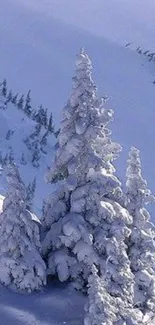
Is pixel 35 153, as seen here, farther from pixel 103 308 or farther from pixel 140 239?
pixel 103 308

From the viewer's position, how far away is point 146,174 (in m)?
95.8

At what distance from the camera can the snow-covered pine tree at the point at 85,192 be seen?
30.2 m

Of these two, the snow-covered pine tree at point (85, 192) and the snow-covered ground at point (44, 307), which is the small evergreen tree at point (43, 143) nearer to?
the snow-covered pine tree at point (85, 192)

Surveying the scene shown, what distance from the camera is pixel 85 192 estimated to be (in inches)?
1209

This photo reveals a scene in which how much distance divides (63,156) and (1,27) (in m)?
124

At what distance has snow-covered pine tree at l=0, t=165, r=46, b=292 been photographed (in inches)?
1166

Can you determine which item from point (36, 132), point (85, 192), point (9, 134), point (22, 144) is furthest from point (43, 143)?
point (85, 192)

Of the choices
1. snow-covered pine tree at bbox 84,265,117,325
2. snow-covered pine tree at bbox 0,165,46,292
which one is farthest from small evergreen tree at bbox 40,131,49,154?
snow-covered pine tree at bbox 84,265,117,325

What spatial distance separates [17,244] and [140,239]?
18.7 ft

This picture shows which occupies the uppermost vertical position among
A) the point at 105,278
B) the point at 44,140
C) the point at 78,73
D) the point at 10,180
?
the point at 44,140

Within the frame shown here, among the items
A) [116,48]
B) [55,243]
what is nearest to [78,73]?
[55,243]

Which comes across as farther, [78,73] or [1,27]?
[1,27]

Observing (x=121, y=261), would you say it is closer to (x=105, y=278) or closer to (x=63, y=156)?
(x=105, y=278)

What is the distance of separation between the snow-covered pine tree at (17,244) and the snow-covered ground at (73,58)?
33742 mm
